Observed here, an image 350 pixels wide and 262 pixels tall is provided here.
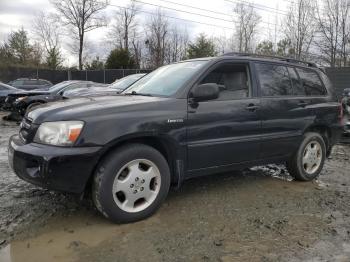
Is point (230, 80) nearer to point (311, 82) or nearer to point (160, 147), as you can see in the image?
point (160, 147)

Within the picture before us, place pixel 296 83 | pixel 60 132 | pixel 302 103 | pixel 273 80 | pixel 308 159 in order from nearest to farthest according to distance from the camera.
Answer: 1. pixel 60 132
2. pixel 273 80
3. pixel 302 103
4. pixel 296 83
5. pixel 308 159

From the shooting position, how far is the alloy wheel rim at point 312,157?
225 inches

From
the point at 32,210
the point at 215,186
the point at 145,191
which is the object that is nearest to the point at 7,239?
the point at 32,210

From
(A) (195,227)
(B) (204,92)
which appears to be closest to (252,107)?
(B) (204,92)

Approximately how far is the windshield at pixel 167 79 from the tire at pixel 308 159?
6.68ft

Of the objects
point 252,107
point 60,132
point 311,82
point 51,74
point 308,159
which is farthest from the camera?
point 51,74

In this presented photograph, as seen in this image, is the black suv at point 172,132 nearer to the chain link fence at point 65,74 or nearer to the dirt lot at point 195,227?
the dirt lot at point 195,227

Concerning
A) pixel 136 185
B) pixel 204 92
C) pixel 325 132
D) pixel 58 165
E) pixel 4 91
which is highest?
pixel 4 91

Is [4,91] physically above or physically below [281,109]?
above

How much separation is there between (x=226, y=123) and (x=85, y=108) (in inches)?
64.6

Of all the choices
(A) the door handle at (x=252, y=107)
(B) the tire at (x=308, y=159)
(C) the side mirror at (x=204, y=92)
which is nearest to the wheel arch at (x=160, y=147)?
(C) the side mirror at (x=204, y=92)

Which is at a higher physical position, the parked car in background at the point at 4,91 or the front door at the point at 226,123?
the parked car in background at the point at 4,91

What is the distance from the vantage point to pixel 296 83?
220 inches

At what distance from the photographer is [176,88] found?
4453 millimetres
